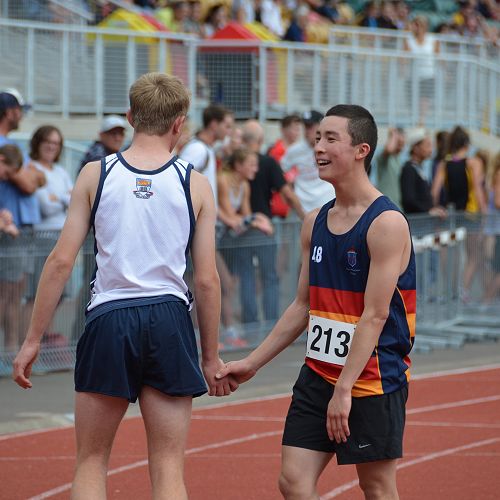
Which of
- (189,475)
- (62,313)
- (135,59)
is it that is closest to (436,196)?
(135,59)

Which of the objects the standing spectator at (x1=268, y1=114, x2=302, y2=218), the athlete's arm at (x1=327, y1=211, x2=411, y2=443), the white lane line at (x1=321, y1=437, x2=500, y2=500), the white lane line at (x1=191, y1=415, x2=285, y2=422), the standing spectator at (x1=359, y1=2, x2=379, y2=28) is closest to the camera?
the athlete's arm at (x1=327, y1=211, x2=411, y2=443)

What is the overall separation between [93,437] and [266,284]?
26.2 ft

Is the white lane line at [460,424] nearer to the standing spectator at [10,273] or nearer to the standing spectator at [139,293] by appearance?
the standing spectator at [10,273]

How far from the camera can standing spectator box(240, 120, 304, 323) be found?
12891 millimetres

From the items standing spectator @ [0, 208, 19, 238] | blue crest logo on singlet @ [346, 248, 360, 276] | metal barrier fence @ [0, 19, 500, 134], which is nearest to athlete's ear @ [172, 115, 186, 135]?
blue crest logo on singlet @ [346, 248, 360, 276]

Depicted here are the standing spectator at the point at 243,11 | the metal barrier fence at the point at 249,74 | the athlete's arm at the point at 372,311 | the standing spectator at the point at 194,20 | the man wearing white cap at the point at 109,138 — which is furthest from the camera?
the standing spectator at the point at 243,11

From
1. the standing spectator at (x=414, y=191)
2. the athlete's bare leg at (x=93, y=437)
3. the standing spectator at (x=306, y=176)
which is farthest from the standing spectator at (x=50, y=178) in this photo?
the athlete's bare leg at (x=93, y=437)

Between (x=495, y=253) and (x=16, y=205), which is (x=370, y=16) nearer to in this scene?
(x=495, y=253)

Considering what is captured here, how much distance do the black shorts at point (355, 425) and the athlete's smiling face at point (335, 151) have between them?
0.84m

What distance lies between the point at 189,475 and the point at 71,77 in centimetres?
910

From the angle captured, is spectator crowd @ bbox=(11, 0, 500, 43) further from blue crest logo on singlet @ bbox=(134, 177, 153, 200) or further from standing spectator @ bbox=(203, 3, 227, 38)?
blue crest logo on singlet @ bbox=(134, 177, 153, 200)

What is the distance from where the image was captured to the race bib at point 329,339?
5207 mm

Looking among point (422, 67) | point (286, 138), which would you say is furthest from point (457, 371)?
point (422, 67)

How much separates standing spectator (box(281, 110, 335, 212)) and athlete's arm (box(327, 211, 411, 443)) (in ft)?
26.5
